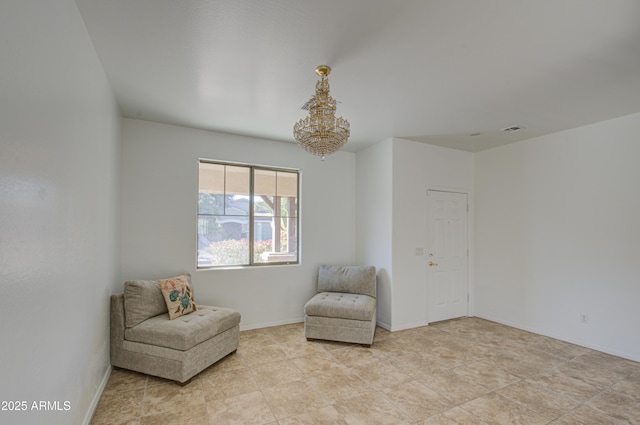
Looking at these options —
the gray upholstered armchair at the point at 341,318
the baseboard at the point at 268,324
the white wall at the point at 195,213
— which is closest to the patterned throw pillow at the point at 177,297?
the white wall at the point at 195,213

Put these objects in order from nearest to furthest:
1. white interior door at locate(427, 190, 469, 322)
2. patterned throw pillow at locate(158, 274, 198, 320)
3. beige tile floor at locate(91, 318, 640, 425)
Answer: beige tile floor at locate(91, 318, 640, 425) < patterned throw pillow at locate(158, 274, 198, 320) < white interior door at locate(427, 190, 469, 322)

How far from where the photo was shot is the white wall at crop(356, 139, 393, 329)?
4367mm

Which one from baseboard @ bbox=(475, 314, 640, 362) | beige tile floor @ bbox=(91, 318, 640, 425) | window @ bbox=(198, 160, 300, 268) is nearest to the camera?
beige tile floor @ bbox=(91, 318, 640, 425)

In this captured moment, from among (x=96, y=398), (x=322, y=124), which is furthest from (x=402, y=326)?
(x=96, y=398)

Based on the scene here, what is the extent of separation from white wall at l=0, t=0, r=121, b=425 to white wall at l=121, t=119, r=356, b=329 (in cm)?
120

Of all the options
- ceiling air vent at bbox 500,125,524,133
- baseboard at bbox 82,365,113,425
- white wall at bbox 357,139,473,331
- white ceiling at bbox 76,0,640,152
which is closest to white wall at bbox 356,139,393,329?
white wall at bbox 357,139,473,331

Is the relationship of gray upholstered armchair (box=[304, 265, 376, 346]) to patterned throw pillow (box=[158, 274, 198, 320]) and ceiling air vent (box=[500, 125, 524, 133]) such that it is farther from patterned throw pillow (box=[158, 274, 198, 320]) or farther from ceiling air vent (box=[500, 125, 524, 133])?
ceiling air vent (box=[500, 125, 524, 133])

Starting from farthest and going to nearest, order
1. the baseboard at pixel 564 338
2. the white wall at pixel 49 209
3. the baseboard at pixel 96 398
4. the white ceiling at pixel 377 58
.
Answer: the baseboard at pixel 564 338 < the baseboard at pixel 96 398 < the white ceiling at pixel 377 58 < the white wall at pixel 49 209

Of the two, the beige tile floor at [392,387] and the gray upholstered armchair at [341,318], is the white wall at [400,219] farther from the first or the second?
the beige tile floor at [392,387]

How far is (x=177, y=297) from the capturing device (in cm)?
323

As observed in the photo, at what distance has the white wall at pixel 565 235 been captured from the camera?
3.44m

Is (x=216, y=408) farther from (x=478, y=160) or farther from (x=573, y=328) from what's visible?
(x=478, y=160)

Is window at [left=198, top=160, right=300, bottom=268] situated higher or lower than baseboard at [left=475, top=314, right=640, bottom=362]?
higher

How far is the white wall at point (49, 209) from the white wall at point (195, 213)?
1197 mm
